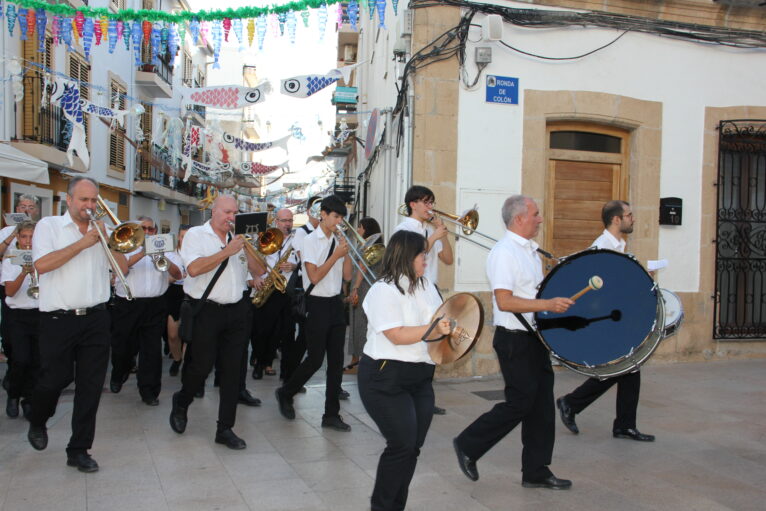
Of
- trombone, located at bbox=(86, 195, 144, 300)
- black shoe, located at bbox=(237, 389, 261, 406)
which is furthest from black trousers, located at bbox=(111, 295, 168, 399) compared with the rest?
trombone, located at bbox=(86, 195, 144, 300)

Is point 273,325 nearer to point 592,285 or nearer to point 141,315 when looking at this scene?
point 141,315

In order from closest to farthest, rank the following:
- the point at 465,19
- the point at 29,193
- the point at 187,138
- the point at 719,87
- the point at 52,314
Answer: the point at 52,314
the point at 465,19
the point at 719,87
the point at 29,193
the point at 187,138

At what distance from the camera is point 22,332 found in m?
5.88

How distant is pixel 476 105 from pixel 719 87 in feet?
11.2

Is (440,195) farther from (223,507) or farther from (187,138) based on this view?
(187,138)

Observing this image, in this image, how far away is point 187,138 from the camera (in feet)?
54.7

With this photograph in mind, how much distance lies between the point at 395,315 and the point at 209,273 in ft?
7.44

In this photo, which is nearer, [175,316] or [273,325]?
[273,325]

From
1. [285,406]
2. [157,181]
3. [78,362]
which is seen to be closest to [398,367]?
[78,362]

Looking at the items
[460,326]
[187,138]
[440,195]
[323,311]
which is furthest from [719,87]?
[187,138]

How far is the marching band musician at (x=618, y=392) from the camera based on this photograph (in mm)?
5211

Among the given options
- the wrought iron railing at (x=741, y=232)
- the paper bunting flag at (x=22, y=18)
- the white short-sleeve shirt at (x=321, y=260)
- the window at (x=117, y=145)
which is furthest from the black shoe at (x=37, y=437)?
the window at (x=117, y=145)

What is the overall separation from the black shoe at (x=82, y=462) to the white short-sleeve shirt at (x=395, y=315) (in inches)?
86.9

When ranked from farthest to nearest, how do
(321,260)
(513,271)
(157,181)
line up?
(157,181), (321,260), (513,271)
